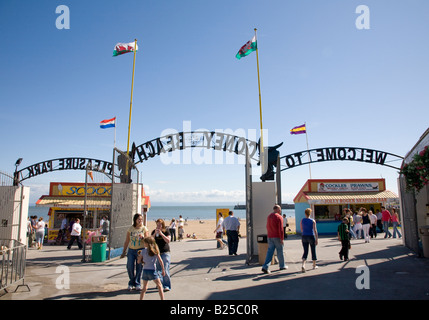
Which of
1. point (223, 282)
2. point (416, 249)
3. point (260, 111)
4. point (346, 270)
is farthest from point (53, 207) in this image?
point (416, 249)

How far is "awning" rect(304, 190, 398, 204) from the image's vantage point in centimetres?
2361

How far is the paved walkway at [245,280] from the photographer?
655 centimetres

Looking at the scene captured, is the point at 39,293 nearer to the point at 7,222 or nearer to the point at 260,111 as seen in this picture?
the point at 7,222

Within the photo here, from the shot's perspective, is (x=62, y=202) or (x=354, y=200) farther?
(x=354, y=200)

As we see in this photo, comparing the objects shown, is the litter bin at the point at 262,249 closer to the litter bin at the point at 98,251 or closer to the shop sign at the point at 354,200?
the litter bin at the point at 98,251

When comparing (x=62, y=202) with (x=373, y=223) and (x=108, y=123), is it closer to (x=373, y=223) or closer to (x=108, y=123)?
(x=108, y=123)

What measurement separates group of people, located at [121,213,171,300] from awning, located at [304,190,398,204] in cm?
1820

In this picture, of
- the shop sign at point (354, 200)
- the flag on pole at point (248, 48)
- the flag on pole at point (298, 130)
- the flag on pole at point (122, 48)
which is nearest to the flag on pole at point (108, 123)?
the flag on pole at point (122, 48)

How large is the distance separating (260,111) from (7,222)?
13.2 metres

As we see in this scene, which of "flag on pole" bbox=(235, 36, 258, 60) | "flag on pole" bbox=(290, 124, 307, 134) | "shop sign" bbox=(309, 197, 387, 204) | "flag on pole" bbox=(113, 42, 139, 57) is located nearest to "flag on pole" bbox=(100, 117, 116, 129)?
"flag on pole" bbox=(113, 42, 139, 57)

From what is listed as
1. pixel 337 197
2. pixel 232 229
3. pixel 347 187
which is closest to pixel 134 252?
pixel 232 229

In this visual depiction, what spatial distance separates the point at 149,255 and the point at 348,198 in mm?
21406

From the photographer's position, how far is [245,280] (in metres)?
7.93
